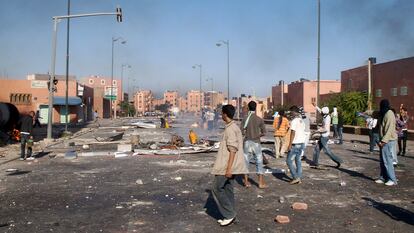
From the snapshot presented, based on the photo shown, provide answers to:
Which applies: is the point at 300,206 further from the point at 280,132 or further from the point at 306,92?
the point at 306,92

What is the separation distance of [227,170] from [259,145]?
3.12 metres


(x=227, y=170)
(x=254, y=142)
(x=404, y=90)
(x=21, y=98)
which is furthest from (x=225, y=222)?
(x=21, y=98)

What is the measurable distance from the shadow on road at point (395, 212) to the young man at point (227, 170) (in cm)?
263

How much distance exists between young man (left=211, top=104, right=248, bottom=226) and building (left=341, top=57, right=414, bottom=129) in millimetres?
25777

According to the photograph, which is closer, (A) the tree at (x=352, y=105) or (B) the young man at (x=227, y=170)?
(B) the young man at (x=227, y=170)

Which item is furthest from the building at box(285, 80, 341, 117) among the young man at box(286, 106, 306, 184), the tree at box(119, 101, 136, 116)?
the tree at box(119, 101, 136, 116)

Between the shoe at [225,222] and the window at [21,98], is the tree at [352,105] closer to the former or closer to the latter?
the shoe at [225,222]

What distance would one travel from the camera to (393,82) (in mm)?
31219

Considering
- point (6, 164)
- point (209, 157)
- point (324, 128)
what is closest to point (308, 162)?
point (324, 128)

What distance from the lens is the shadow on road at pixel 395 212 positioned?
6.41 metres

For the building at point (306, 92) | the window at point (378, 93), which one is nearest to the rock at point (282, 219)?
the window at point (378, 93)

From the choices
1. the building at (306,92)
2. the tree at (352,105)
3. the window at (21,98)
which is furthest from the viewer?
the building at (306,92)

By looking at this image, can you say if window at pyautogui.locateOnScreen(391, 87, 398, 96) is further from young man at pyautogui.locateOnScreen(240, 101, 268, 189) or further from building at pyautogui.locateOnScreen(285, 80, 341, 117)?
young man at pyautogui.locateOnScreen(240, 101, 268, 189)

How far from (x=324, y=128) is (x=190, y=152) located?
235 inches
